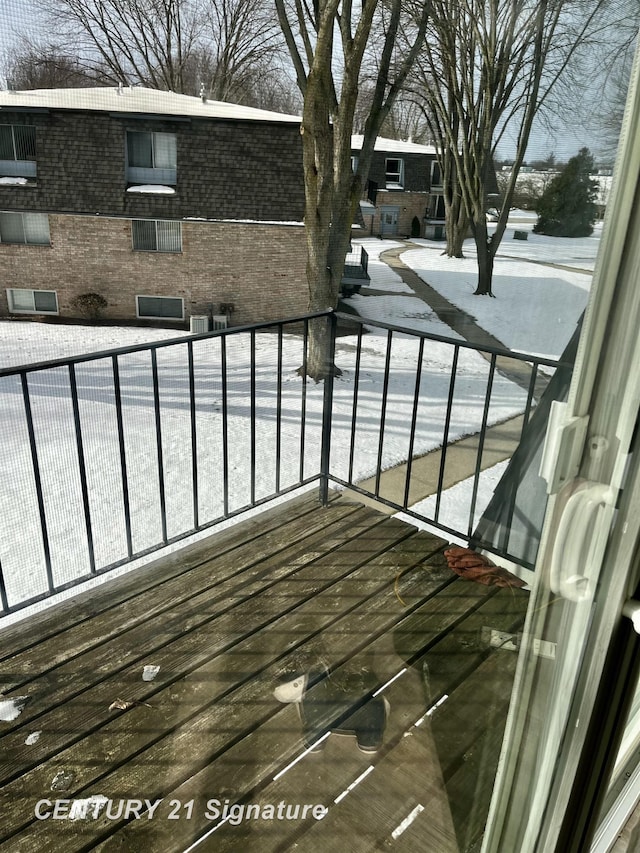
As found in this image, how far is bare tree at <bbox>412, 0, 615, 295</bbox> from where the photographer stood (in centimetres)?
55

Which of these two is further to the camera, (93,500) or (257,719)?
(93,500)

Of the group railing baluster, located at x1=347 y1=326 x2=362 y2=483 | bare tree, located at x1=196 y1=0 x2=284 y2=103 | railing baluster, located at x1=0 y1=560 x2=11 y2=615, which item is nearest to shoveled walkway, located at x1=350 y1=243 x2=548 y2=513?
railing baluster, located at x1=347 y1=326 x2=362 y2=483

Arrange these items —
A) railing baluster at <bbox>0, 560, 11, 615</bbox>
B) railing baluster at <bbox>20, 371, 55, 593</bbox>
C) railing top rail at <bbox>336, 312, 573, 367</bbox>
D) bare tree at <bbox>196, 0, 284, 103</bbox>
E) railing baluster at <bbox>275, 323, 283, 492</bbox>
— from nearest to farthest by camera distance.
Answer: railing top rail at <bbox>336, 312, 573, 367</bbox>
bare tree at <bbox>196, 0, 284, 103</bbox>
railing baluster at <bbox>20, 371, 55, 593</bbox>
railing baluster at <bbox>275, 323, 283, 492</bbox>
railing baluster at <bbox>0, 560, 11, 615</bbox>

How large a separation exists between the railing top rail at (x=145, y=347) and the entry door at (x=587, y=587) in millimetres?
617

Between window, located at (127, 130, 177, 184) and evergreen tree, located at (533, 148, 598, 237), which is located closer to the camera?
evergreen tree, located at (533, 148, 598, 237)

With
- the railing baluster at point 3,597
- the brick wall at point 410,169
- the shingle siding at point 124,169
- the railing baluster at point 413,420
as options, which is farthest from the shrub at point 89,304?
the railing baluster at point 3,597

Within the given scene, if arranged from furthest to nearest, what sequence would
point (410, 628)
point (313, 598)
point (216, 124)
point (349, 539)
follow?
point (349, 539)
point (313, 598)
point (410, 628)
point (216, 124)

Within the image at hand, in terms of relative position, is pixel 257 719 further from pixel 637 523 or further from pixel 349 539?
pixel 637 523

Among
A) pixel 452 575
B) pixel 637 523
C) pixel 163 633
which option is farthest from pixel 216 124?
pixel 163 633

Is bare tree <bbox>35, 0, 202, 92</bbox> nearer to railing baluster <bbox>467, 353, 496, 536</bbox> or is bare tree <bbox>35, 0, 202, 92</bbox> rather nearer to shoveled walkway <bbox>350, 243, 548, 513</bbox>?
shoveled walkway <bbox>350, 243, 548, 513</bbox>

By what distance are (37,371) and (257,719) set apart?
0.92 metres

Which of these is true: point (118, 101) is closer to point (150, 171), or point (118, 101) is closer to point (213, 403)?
point (150, 171)

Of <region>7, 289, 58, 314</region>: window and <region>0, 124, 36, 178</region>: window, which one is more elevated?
<region>0, 124, 36, 178</region>: window

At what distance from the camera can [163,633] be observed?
5.31 ft
